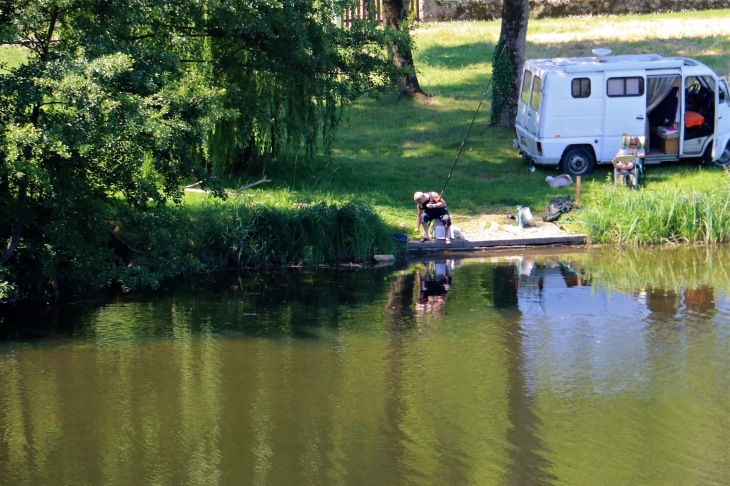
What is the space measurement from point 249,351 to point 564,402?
13.4ft

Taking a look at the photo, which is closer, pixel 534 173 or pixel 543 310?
pixel 543 310

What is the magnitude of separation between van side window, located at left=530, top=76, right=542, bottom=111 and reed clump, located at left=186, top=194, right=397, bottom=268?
5295 mm

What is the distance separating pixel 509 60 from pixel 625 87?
4.20m

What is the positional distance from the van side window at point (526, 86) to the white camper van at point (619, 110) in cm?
31

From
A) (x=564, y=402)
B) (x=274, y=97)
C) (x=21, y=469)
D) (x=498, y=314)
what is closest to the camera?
(x=21, y=469)

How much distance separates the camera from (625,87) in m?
19.2

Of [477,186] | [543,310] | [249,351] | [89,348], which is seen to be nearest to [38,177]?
[89,348]

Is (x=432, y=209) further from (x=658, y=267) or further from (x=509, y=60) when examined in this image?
(x=509, y=60)

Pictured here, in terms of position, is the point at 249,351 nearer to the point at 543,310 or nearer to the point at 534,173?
the point at 543,310

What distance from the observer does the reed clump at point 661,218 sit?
1645cm

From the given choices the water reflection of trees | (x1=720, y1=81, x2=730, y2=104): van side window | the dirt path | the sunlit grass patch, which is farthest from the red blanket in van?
the sunlit grass patch

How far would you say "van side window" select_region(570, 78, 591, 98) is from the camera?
19.1 m

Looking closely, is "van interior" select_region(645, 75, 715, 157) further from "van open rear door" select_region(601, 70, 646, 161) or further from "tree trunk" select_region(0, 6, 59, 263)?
"tree trunk" select_region(0, 6, 59, 263)

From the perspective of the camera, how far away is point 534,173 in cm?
1995
